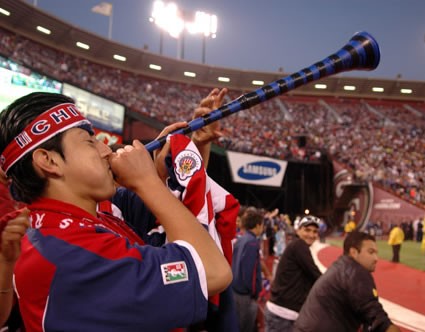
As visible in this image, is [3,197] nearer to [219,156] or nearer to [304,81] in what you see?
[304,81]

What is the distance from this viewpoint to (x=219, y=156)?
22.8 meters

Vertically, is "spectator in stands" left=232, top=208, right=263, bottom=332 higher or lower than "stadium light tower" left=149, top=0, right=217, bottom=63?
lower

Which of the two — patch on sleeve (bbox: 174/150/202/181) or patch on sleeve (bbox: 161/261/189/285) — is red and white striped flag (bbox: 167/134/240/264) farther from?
patch on sleeve (bbox: 161/261/189/285)

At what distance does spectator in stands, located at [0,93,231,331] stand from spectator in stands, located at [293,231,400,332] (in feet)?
7.68

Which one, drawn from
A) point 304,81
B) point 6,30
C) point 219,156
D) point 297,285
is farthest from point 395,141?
point 304,81

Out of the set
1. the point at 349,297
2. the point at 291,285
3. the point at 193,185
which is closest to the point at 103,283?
the point at 193,185

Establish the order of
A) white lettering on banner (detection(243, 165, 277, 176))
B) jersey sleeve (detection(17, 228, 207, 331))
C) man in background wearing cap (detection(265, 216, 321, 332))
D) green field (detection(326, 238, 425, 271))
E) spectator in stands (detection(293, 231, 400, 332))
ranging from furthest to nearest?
white lettering on banner (detection(243, 165, 277, 176))
green field (detection(326, 238, 425, 271))
man in background wearing cap (detection(265, 216, 321, 332))
spectator in stands (detection(293, 231, 400, 332))
jersey sleeve (detection(17, 228, 207, 331))

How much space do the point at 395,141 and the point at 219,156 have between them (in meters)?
18.6

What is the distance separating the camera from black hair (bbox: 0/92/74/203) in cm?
129

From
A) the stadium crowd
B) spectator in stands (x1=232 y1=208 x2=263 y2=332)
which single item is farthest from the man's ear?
the stadium crowd

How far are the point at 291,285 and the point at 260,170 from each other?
1823 centimetres

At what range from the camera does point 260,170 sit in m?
22.6

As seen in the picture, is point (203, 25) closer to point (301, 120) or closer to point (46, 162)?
point (301, 120)

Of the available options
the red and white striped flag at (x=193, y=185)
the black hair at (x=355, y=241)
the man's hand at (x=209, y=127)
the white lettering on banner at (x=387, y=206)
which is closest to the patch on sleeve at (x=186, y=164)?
the red and white striped flag at (x=193, y=185)
